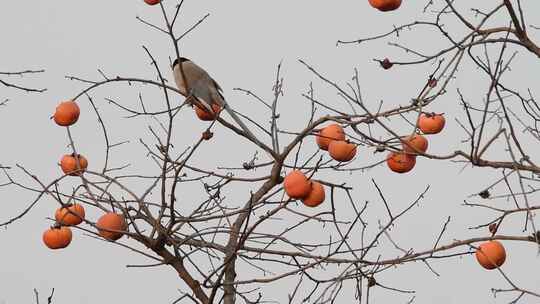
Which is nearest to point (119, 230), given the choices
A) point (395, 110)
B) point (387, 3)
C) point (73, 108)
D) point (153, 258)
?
point (153, 258)

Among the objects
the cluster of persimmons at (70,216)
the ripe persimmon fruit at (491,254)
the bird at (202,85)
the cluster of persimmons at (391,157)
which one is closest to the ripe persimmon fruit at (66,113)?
the cluster of persimmons at (70,216)

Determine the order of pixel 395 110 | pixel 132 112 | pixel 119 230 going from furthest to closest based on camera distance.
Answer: pixel 132 112 < pixel 119 230 < pixel 395 110

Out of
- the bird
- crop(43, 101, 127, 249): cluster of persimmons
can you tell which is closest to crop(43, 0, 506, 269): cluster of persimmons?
crop(43, 101, 127, 249): cluster of persimmons

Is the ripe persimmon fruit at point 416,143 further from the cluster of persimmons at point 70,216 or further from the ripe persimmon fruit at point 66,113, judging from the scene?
the ripe persimmon fruit at point 66,113

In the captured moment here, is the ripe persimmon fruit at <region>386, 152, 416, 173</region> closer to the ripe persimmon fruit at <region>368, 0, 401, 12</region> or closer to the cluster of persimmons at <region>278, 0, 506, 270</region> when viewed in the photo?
the cluster of persimmons at <region>278, 0, 506, 270</region>

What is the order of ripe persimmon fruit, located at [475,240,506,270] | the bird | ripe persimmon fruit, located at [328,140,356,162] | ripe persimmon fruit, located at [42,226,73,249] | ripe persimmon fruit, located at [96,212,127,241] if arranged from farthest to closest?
the bird
ripe persimmon fruit, located at [42,226,73,249]
ripe persimmon fruit, located at [96,212,127,241]
ripe persimmon fruit, located at [328,140,356,162]
ripe persimmon fruit, located at [475,240,506,270]

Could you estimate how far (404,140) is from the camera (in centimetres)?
260

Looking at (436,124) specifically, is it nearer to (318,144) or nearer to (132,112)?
(318,144)

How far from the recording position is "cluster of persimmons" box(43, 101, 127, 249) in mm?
3000

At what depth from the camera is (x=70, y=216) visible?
3119mm

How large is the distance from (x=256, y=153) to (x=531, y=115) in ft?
4.05

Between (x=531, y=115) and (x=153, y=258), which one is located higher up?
(x=531, y=115)

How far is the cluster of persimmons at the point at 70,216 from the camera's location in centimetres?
300

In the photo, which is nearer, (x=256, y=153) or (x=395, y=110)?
(x=395, y=110)
